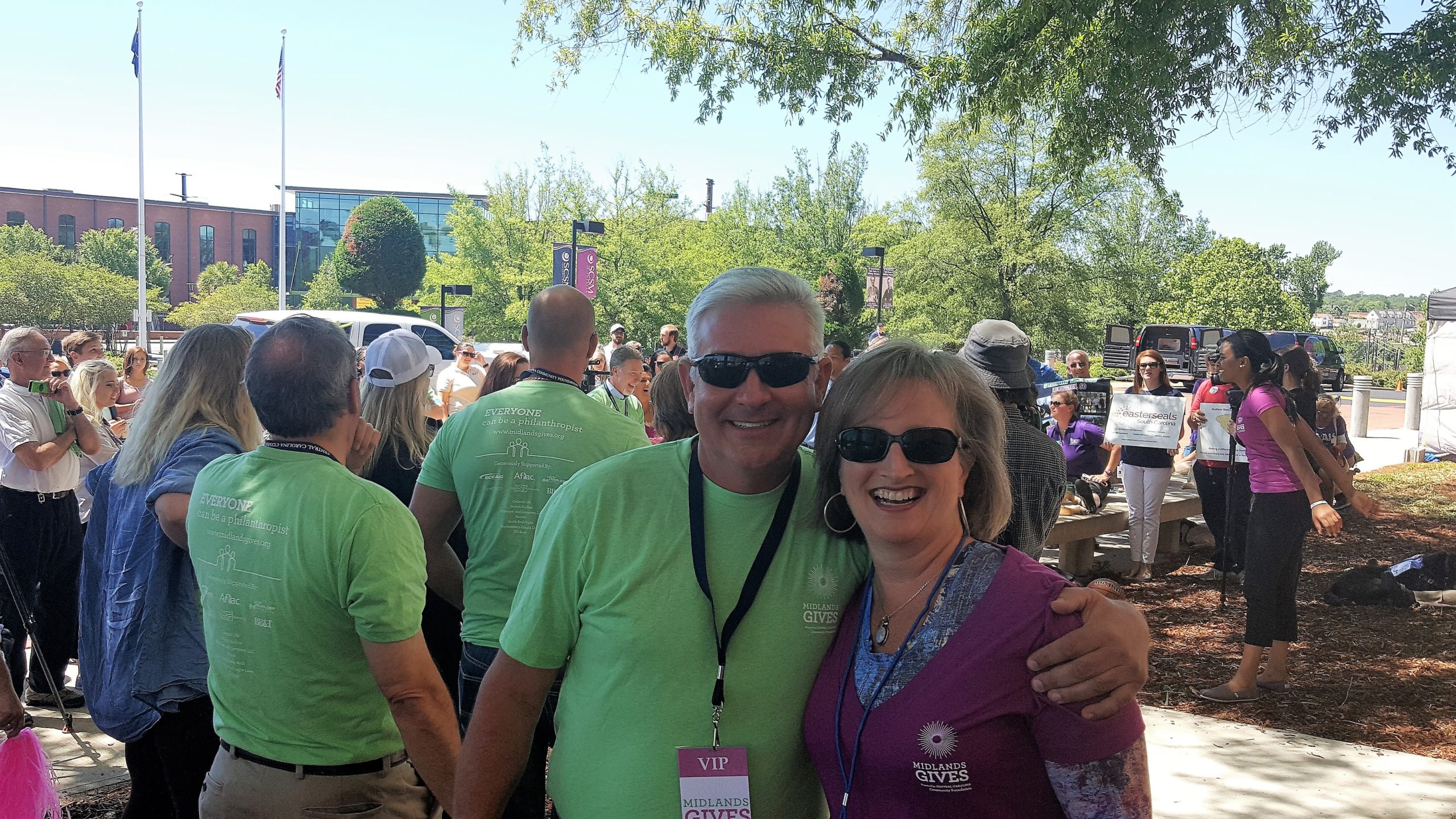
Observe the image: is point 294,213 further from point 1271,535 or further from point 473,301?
point 1271,535

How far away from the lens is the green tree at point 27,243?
59906 millimetres

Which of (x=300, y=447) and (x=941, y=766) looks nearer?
(x=941, y=766)

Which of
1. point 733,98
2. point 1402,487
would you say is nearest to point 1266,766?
point 733,98

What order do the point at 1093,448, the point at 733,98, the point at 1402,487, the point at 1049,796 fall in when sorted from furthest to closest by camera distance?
the point at 1402,487 < the point at 733,98 < the point at 1093,448 < the point at 1049,796

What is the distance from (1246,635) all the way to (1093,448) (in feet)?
10.8

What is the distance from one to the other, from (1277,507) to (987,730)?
4.92 meters

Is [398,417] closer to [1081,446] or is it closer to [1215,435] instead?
[1081,446]

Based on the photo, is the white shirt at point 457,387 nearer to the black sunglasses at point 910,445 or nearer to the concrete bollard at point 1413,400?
the black sunglasses at point 910,445

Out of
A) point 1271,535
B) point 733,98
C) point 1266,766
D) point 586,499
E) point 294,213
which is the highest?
point 294,213

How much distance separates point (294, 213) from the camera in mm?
93250

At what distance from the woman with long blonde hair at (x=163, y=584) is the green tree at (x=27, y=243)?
222ft

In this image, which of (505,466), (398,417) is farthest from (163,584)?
(398,417)

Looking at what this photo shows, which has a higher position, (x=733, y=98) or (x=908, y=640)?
(x=733, y=98)

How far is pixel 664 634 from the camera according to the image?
1.77 m
